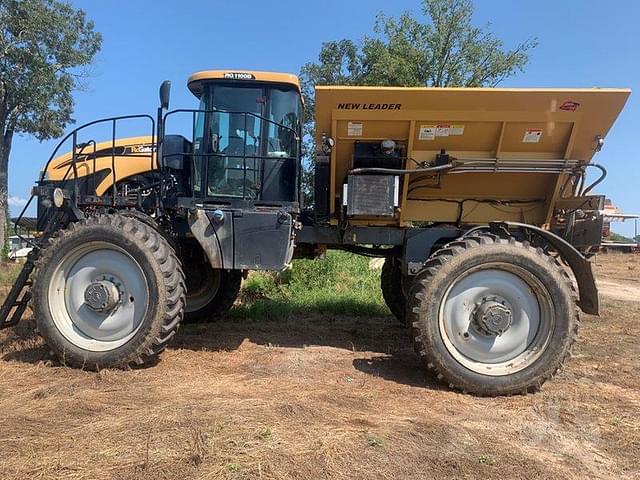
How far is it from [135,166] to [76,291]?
177 centimetres

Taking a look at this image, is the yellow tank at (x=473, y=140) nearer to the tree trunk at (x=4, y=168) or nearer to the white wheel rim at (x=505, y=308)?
the white wheel rim at (x=505, y=308)

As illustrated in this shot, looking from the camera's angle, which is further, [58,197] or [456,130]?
[58,197]

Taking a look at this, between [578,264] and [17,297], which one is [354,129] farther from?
[17,297]

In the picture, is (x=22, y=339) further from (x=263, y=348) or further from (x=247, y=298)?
(x=247, y=298)

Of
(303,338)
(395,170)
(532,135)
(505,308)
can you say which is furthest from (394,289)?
(532,135)

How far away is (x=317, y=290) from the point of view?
964 centimetres

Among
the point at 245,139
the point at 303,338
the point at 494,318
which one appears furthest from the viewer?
the point at 303,338

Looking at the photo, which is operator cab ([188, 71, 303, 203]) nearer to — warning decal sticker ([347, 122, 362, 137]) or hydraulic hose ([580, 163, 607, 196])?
warning decal sticker ([347, 122, 362, 137])

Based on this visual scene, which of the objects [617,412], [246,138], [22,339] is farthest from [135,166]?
[617,412]

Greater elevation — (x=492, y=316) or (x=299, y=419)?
(x=492, y=316)

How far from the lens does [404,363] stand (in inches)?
210

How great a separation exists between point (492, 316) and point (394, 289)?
102 inches

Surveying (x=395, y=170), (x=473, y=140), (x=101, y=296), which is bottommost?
(x=101, y=296)

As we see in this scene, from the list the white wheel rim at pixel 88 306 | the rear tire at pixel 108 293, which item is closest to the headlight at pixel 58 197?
the rear tire at pixel 108 293
